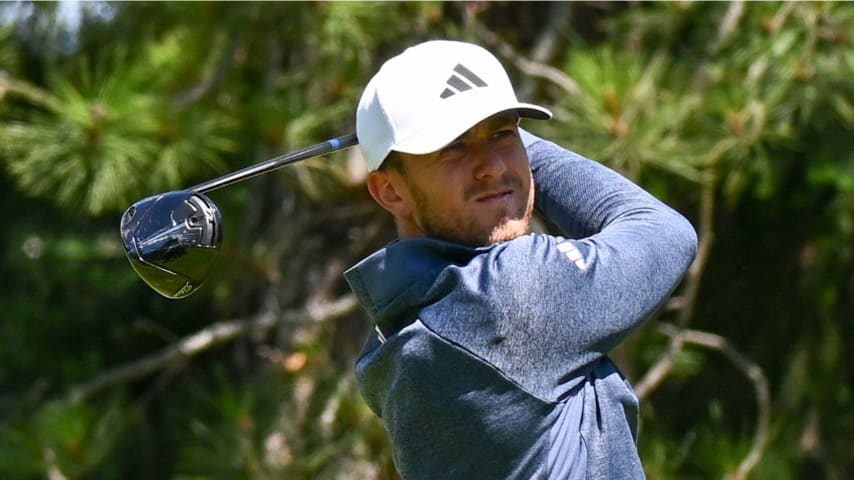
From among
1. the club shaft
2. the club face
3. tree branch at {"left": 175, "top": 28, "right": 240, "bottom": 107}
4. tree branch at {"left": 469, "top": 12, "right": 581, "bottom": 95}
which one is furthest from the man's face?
tree branch at {"left": 175, "top": 28, "right": 240, "bottom": 107}

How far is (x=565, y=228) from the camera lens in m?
1.94

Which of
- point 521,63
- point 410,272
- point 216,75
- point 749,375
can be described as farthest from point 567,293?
point 749,375

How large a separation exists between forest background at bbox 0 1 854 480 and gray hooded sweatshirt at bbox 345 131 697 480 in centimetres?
153

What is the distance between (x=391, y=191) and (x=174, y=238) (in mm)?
274

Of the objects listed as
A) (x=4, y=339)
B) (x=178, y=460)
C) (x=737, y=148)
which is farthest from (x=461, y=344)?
(x=4, y=339)

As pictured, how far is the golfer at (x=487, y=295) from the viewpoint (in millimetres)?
1735

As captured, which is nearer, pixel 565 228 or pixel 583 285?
pixel 583 285

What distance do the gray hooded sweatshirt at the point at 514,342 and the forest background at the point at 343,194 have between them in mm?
1527

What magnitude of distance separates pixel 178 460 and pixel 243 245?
27.9 inches

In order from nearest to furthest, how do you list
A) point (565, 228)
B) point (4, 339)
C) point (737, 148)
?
point (565, 228)
point (737, 148)
point (4, 339)

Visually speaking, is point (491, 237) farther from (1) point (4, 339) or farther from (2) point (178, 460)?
(1) point (4, 339)

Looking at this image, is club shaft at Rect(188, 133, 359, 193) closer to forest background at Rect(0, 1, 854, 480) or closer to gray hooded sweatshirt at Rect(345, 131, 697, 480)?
gray hooded sweatshirt at Rect(345, 131, 697, 480)

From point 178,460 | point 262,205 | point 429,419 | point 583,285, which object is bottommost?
point 178,460

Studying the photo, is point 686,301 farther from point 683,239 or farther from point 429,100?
point 429,100
